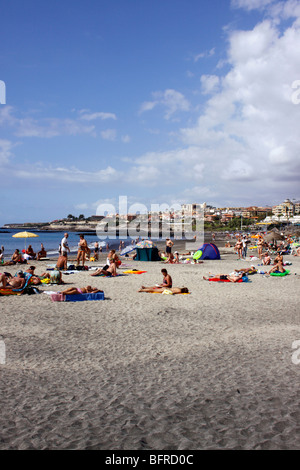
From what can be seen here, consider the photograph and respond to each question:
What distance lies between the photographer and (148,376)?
15.8 ft

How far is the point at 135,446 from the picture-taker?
3287 mm

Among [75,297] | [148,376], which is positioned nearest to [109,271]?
[75,297]

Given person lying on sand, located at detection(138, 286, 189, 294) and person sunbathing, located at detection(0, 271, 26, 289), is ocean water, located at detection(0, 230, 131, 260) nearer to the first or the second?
person sunbathing, located at detection(0, 271, 26, 289)

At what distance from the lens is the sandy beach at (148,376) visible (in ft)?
11.3

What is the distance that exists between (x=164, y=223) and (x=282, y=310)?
141350 mm

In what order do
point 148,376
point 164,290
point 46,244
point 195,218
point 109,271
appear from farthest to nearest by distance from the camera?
point 195,218 → point 46,244 → point 109,271 → point 164,290 → point 148,376

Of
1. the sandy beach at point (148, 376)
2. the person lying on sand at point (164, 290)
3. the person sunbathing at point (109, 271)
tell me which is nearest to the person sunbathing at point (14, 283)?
the sandy beach at point (148, 376)

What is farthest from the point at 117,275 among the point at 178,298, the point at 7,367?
the point at 7,367

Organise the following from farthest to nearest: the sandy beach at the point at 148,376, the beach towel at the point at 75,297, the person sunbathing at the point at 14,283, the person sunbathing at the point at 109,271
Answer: the person sunbathing at the point at 109,271, the person sunbathing at the point at 14,283, the beach towel at the point at 75,297, the sandy beach at the point at 148,376

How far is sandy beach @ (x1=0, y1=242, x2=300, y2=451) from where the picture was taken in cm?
346

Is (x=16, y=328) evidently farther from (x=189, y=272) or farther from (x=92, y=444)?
(x=189, y=272)

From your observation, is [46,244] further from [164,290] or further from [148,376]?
[148,376]

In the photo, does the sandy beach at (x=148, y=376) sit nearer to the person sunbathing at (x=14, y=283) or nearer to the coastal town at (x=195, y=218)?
the person sunbathing at (x=14, y=283)

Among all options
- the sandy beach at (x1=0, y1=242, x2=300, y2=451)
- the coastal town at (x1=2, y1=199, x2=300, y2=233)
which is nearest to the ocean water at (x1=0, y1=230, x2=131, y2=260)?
the sandy beach at (x1=0, y1=242, x2=300, y2=451)
